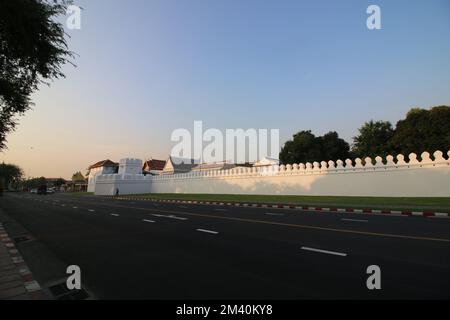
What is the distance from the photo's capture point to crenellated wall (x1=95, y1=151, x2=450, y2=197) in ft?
78.9

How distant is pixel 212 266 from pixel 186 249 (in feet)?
6.49

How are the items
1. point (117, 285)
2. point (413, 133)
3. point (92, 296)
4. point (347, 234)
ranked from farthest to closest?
point (413, 133)
point (347, 234)
point (117, 285)
point (92, 296)

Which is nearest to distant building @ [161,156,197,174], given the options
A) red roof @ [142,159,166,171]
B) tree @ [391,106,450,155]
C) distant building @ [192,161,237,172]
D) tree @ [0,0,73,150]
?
distant building @ [192,161,237,172]

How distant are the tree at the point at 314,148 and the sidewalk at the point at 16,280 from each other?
5734 cm

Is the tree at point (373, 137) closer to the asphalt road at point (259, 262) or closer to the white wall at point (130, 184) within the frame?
the white wall at point (130, 184)

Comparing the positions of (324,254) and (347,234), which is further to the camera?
(347,234)

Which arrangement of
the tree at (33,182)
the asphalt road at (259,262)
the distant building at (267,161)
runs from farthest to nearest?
the tree at (33,182) → the distant building at (267,161) → the asphalt road at (259,262)

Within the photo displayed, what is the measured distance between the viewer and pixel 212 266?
6672 millimetres

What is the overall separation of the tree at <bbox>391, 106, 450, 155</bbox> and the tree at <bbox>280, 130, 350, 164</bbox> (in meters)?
13.9

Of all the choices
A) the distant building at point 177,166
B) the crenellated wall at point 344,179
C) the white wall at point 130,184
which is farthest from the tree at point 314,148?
the distant building at point 177,166

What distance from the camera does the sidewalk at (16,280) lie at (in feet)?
18.1

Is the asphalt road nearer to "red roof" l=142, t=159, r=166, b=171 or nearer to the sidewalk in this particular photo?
the sidewalk
